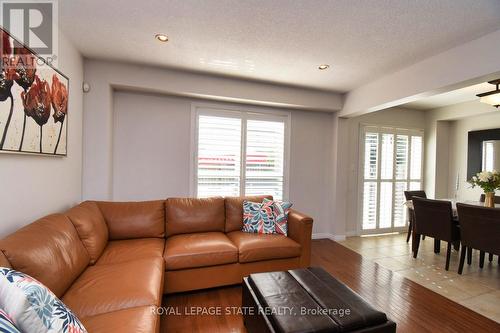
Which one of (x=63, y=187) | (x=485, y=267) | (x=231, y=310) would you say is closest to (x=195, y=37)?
(x=63, y=187)

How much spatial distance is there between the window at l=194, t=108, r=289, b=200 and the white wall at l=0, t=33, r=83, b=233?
56.6 inches

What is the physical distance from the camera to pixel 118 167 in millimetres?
3141

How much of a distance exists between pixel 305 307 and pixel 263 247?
1.02m

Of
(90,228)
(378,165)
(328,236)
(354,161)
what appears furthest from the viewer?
(378,165)

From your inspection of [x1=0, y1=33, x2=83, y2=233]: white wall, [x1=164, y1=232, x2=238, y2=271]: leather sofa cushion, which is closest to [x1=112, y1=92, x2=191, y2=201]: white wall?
[x1=0, y1=33, x2=83, y2=233]: white wall

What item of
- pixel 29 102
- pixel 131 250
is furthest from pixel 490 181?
pixel 29 102

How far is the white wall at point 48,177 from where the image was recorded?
1.59 m

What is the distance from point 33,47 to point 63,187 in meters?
1.27

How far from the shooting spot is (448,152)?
473 centimetres

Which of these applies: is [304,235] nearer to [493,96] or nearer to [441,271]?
[441,271]

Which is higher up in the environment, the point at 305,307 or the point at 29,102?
the point at 29,102

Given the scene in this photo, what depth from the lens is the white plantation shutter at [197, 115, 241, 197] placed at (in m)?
3.49

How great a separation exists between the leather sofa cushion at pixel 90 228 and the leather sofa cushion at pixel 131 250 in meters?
0.07

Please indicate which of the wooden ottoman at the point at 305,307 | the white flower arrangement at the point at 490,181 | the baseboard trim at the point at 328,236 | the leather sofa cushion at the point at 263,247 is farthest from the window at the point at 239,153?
the white flower arrangement at the point at 490,181
